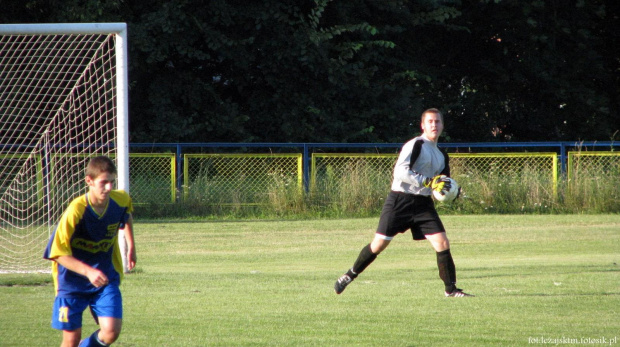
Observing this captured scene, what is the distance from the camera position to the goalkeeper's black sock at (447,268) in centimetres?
809

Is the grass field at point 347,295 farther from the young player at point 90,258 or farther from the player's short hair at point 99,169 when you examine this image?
the player's short hair at point 99,169

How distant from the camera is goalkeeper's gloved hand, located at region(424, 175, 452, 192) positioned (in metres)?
7.75

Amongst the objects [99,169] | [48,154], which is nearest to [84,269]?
[99,169]

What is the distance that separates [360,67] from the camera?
2567cm

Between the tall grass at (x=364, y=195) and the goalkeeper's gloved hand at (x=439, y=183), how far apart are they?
38.3 ft

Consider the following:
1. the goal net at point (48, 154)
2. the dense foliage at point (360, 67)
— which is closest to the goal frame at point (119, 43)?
the goal net at point (48, 154)

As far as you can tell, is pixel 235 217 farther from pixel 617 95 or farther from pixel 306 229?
pixel 617 95

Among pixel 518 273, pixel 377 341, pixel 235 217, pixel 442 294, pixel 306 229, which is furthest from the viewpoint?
pixel 235 217

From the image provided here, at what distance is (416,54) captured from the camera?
96.1ft

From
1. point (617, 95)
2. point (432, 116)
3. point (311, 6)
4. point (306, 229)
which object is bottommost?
point (306, 229)

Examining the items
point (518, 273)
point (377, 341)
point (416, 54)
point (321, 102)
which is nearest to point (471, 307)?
point (377, 341)

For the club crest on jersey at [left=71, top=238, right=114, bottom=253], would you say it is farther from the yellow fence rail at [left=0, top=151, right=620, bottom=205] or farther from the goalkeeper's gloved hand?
the yellow fence rail at [left=0, top=151, right=620, bottom=205]

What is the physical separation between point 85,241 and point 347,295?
153 inches

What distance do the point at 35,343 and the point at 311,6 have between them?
803 inches
